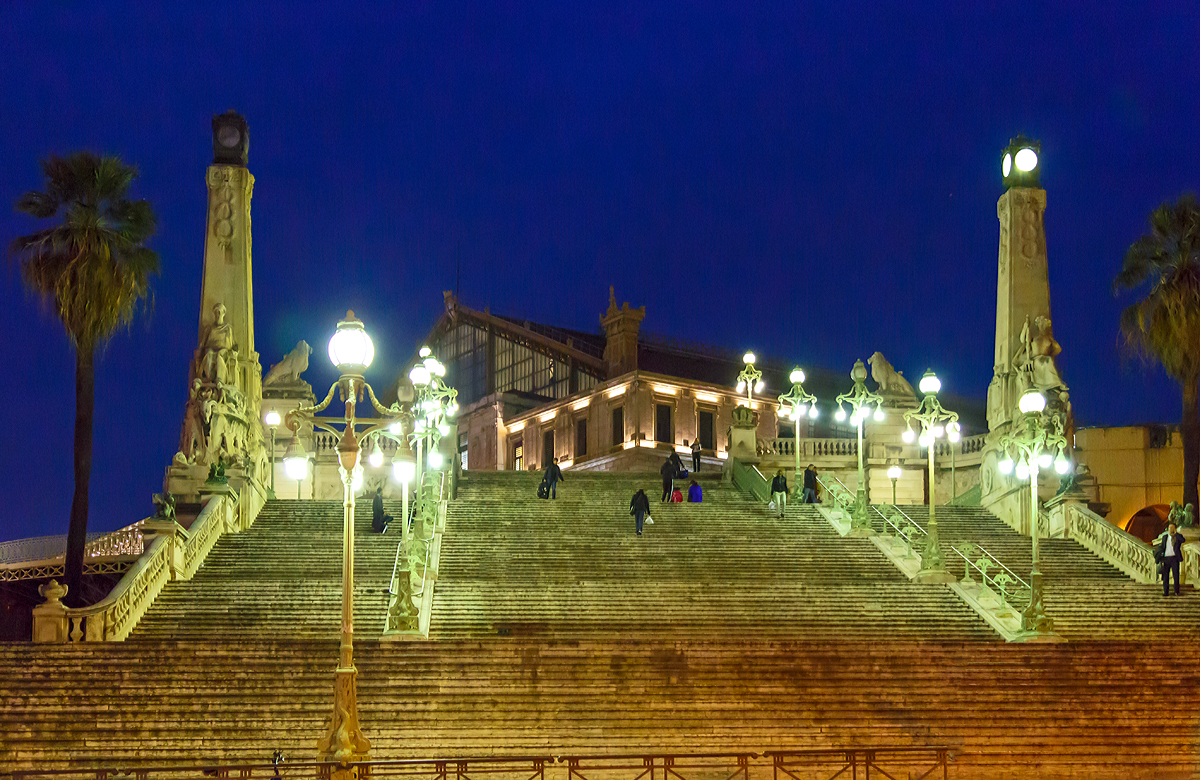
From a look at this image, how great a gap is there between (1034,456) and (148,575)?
15571mm

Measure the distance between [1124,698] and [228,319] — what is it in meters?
23.0

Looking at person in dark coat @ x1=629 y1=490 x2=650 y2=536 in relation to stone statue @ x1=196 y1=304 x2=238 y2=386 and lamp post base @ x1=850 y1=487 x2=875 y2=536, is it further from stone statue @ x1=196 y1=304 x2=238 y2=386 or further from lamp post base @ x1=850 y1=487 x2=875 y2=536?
stone statue @ x1=196 y1=304 x2=238 y2=386

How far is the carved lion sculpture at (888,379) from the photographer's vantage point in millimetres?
43688

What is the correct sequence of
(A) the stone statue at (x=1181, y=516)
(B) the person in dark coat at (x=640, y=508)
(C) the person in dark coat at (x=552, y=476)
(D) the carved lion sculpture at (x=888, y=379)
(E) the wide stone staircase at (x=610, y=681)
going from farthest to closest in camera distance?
(D) the carved lion sculpture at (x=888, y=379) < (C) the person in dark coat at (x=552, y=476) < (B) the person in dark coat at (x=640, y=508) < (A) the stone statue at (x=1181, y=516) < (E) the wide stone staircase at (x=610, y=681)

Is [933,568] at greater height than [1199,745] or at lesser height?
greater

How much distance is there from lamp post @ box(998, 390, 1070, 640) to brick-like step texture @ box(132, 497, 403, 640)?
10940mm

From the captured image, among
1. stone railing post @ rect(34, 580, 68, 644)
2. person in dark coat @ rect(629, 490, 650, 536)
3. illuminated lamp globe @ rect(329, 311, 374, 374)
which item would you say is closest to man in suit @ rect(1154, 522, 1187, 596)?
person in dark coat @ rect(629, 490, 650, 536)

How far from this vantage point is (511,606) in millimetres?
24062

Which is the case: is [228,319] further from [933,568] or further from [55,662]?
[933,568]

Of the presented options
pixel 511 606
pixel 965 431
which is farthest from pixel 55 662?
pixel 965 431

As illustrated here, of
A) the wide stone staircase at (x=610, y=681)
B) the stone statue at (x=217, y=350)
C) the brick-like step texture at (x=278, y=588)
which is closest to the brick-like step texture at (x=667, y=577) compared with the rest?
the wide stone staircase at (x=610, y=681)

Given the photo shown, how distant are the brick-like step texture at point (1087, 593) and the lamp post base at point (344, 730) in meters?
13.6

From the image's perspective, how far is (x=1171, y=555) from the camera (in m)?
25.9

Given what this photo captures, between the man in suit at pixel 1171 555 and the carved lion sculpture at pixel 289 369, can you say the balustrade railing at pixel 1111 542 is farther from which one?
the carved lion sculpture at pixel 289 369
